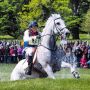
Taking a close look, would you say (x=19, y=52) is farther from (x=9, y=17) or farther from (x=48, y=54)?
(x=9, y=17)

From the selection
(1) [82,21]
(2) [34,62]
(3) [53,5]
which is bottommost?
(1) [82,21]

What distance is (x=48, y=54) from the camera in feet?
50.1

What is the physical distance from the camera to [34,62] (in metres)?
15.4

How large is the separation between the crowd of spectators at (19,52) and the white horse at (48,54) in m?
16.8

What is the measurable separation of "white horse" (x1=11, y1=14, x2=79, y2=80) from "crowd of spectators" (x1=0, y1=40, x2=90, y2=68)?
1676cm

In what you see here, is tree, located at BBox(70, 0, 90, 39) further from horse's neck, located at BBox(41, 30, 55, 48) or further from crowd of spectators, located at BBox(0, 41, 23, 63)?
horse's neck, located at BBox(41, 30, 55, 48)

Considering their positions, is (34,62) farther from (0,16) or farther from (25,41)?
(0,16)

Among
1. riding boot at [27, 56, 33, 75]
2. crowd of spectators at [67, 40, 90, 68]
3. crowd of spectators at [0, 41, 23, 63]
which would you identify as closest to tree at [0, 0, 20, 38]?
crowd of spectators at [0, 41, 23, 63]

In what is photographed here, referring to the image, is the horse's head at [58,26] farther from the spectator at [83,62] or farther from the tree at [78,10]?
the tree at [78,10]

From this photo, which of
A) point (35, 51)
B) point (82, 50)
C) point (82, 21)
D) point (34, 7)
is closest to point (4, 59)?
point (82, 50)

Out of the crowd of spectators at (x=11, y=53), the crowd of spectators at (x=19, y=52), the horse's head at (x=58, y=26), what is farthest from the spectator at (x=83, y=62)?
the horse's head at (x=58, y=26)

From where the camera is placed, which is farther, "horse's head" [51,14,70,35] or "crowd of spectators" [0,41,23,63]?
"crowd of spectators" [0,41,23,63]

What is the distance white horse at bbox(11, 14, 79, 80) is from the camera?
15.0 meters

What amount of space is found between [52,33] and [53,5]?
36.6 metres
